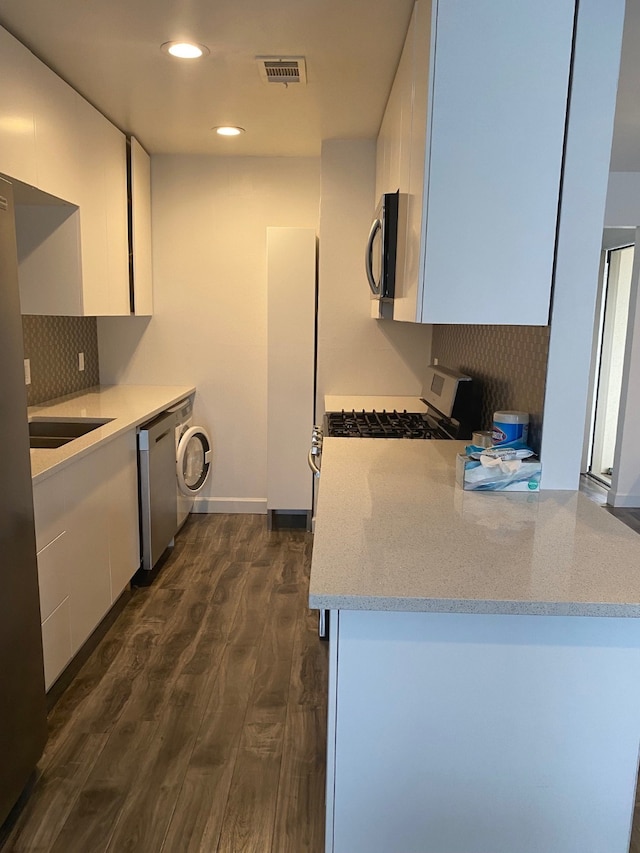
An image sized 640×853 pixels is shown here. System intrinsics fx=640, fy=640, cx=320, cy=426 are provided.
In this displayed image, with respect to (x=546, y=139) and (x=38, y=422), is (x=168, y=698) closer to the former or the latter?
(x=38, y=422)

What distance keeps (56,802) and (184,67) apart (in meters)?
2.57

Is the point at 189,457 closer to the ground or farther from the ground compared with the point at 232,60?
closer to the ground

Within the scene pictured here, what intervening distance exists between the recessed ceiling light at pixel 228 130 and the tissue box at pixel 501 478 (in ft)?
7.99

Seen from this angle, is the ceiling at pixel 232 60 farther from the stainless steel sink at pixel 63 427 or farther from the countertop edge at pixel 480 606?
the countertop edge at pixel 480 606

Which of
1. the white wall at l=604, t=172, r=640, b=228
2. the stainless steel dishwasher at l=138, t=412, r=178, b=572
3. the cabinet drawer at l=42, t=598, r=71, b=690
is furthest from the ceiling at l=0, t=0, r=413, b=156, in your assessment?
the white wall at l=604, t=172, r=640, b=228

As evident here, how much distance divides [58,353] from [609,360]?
4497 mm

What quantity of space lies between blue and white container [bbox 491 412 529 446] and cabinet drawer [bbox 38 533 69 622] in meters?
1.49

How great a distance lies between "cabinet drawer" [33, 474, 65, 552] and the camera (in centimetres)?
202

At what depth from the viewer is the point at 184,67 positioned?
249 cm

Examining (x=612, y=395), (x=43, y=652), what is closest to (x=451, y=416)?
(x=43, y=652)

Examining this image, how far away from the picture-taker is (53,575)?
7.11ft

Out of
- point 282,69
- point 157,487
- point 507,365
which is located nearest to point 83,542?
point 157,487

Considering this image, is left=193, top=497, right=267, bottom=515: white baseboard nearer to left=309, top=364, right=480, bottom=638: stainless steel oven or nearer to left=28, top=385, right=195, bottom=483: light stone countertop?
left=28, top=385, right=195, bottom=483: light stone countertop

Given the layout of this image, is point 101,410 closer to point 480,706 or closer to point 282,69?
point 282,69
